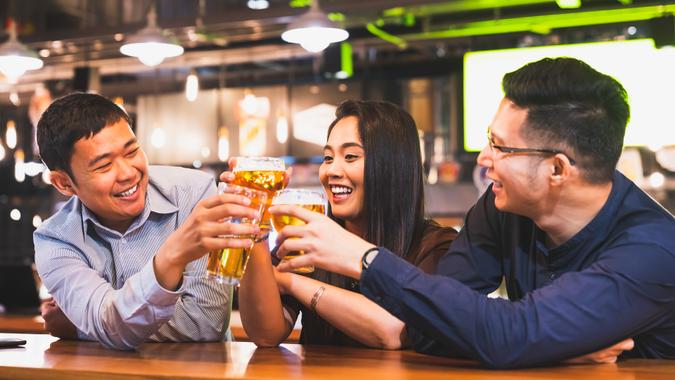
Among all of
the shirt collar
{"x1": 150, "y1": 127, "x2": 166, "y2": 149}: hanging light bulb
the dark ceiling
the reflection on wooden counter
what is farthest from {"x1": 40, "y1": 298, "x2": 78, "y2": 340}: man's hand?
{"x1": 150, "y1": 127, "x2": 166, "y2": 149}: hanging light bulb

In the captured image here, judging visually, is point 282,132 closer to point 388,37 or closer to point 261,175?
point 388,37

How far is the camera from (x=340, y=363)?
69.2 inches

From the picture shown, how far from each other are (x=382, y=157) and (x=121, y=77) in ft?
25.3

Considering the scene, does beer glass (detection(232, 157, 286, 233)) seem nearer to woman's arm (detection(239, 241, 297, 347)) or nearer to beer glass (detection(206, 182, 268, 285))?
beer glass (detection(206, 182, 268, 285))

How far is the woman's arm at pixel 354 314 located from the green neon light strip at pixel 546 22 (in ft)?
13.7

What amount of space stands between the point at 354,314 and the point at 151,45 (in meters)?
3.62

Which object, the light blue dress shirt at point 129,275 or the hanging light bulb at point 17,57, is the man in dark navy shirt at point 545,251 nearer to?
the light blue dress shirt at point 129,275

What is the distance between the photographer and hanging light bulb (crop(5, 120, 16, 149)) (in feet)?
32.4

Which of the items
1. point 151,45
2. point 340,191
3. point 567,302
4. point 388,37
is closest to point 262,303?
point 340,191

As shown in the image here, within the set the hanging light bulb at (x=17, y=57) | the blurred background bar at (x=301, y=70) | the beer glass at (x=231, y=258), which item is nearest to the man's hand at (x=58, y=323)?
the beer glass at (x=231, y=258)

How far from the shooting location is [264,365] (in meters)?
1.73

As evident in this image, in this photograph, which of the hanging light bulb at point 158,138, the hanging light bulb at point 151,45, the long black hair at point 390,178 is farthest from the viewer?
the hanging light bulb at point 158,138

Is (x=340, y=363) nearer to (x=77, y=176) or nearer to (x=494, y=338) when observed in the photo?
(x=494, y=338)

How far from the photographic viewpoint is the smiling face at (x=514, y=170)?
1847 millimetres
